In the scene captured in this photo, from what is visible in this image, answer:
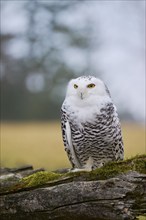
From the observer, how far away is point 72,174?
91.4 inches

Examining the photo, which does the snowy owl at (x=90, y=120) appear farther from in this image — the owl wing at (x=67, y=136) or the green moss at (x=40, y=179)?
the green moss at (x=40, y=179)

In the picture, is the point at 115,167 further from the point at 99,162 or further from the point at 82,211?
the point at 99,162

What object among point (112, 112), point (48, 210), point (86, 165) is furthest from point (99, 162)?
point (48, 210)

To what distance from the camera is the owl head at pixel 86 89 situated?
2555 mm

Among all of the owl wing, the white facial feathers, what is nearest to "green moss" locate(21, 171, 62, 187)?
the owl wing

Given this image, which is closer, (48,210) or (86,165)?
(48,210)

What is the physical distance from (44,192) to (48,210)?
0.09 metres

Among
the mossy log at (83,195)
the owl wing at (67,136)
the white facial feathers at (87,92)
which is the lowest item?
the mossy log at (83,195)

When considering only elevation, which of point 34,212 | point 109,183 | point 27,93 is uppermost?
point 27,93

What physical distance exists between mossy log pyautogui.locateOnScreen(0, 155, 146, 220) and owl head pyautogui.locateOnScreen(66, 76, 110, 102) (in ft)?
1.45

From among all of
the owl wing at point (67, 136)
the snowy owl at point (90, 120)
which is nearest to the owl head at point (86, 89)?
the snowy owl at point (90, 120)

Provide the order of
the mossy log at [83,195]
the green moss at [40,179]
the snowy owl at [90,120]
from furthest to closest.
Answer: the snowy owl at [90,120] < the green moss at [40,179] < the mossy log at [83,195]

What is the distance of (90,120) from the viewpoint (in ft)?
8.32

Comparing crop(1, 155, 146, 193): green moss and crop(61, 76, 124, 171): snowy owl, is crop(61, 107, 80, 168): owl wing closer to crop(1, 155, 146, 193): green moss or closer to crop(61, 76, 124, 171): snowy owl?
crop(61, 76, 124, 171): snowy owl
